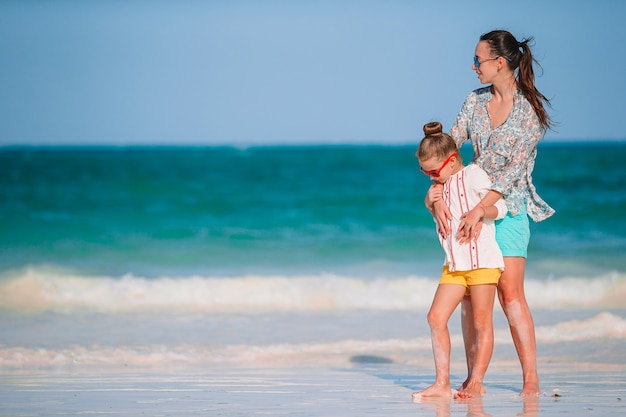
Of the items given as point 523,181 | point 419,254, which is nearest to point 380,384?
point 523,181

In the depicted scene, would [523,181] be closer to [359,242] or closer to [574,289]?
[574,289]

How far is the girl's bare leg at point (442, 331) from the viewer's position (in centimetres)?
400

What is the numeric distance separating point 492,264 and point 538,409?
64cm

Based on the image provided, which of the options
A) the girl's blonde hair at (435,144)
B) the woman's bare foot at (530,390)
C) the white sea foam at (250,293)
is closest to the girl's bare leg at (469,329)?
the woman's bare foot at (530,390)

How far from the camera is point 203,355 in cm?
561

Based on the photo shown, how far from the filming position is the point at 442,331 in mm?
4008

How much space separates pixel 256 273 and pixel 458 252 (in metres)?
6.01

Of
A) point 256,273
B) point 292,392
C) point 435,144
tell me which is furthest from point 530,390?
point 256,273

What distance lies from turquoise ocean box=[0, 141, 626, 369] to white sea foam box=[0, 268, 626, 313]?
0.08 feet

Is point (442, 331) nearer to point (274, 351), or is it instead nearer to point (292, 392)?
point (292, 392)

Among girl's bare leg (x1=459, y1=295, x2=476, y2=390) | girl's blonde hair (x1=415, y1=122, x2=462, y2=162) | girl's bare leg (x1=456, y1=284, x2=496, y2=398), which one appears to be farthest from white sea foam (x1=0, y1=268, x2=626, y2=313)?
girl's blonde hair (x1=415, y1=122, x2=462, y2=162)

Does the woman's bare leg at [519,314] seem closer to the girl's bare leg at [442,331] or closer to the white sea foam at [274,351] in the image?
the girl's bare leg at [442,331]

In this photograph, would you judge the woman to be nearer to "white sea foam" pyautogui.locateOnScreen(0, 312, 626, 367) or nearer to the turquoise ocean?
the turquoise ocean

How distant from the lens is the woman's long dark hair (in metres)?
4.03
